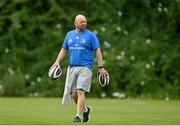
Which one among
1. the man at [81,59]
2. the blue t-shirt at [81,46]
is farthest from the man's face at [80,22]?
the blue t-shirt at [81,46]

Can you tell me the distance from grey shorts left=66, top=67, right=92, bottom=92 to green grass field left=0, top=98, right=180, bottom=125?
732 mm

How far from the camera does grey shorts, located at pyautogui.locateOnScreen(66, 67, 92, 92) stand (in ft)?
55.1

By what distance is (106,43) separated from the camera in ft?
101

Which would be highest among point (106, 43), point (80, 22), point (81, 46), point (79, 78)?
point (106, 43)

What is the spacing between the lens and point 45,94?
29359mm

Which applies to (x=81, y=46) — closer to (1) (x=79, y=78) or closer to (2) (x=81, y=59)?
(2) (x=81, y=59)

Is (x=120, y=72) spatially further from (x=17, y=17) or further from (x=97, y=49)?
(x=97, y=49)

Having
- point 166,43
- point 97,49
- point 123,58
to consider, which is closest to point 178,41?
point 166,43

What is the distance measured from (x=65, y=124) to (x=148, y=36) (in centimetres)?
1586

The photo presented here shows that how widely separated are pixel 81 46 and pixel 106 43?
13.9 meters

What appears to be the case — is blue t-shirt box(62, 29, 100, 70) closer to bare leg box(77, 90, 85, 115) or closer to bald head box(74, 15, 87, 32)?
bald head box(74, 15, 87, 32)

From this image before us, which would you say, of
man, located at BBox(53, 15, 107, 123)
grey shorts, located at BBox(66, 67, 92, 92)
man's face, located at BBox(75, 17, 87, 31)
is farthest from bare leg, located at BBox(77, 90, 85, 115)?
man's face, located at BBox(75, 17, 87, 31)

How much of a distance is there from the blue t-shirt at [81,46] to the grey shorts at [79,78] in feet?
0.38

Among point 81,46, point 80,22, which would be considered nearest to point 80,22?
point 80,22
